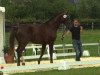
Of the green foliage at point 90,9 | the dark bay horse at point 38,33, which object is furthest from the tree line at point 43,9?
the dark bay horse at point 38,33

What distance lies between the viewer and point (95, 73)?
14883 millimetres

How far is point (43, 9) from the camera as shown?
61.5m

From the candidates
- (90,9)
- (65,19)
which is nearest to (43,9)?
(90,9)

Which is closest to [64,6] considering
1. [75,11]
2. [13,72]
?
[75,11]

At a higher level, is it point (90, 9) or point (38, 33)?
point (38, 33)

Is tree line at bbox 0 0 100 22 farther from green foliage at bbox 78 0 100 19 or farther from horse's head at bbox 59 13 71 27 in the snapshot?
horse's head at bbox 59 13 71 27

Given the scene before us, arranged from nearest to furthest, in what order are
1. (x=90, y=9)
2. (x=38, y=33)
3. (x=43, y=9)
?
(x=38, y=33)
(x=43, y=9)
(x=90, y=9)

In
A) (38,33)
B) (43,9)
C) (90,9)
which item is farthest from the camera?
(90,9)

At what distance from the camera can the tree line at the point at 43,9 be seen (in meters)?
58.4

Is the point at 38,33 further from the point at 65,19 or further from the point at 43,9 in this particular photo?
the point at 43,9

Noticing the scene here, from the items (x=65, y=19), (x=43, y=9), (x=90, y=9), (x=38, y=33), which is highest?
(x=65, y=19)

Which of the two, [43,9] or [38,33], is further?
[43,9]

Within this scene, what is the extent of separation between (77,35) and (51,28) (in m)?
1.64

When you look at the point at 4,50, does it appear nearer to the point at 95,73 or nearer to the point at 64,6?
the point at 95,73
